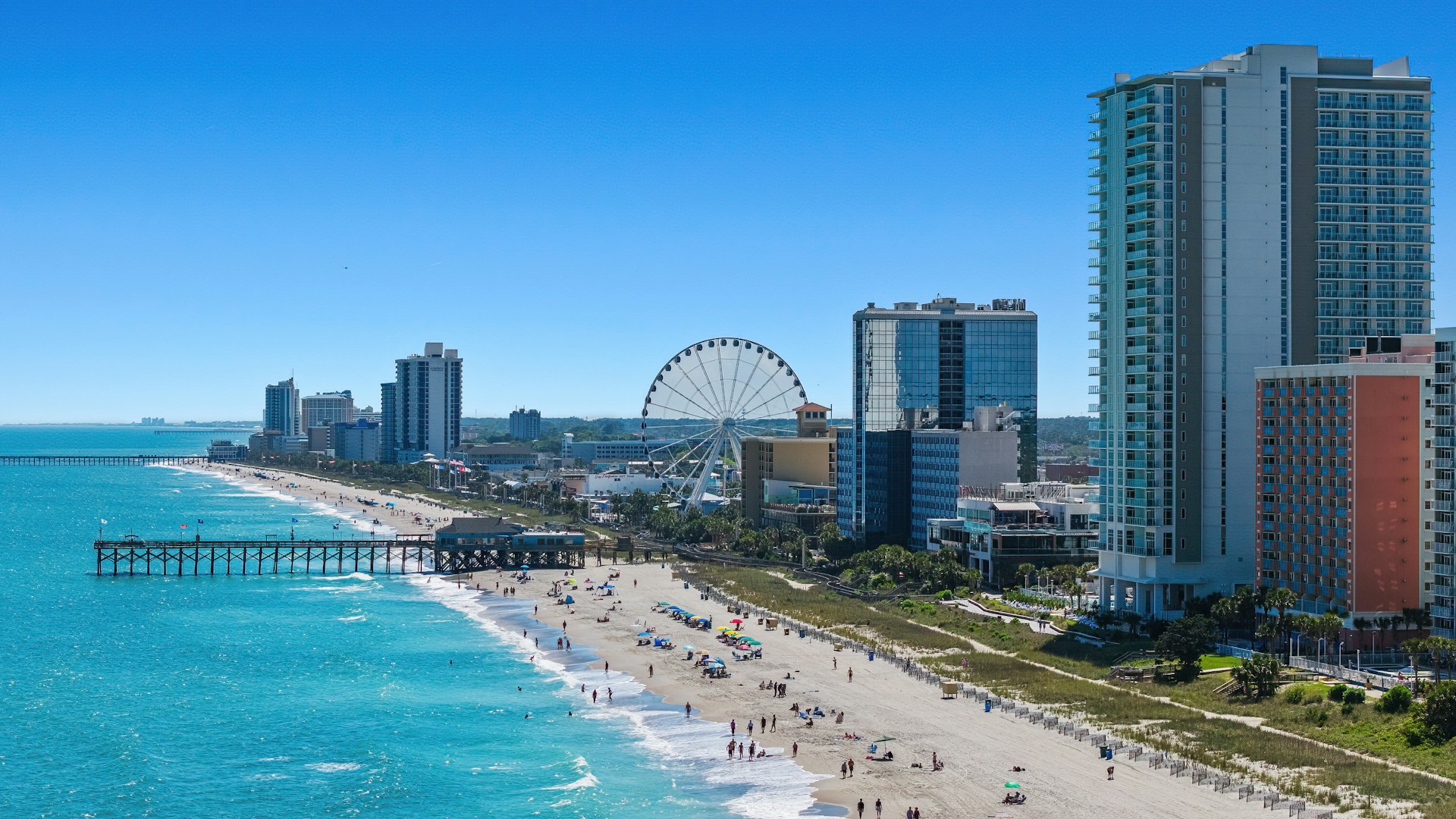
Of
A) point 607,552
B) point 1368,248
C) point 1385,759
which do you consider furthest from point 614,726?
point 607,552

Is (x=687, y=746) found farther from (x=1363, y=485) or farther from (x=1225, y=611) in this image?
(x=1363, y=485)

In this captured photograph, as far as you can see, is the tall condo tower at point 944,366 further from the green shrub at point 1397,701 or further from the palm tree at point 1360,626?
the green shrub at point 1397,701

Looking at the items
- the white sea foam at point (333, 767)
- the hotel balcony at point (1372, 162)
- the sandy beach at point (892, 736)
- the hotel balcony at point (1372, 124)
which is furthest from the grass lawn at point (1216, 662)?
the white sea foam at point (333, 767)

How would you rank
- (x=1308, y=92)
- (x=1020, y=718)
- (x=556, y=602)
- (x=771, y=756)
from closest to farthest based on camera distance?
1. (x=771, y=756)
2. (x=1020, y=718)
3. (x=1308, y=92)
4. (x=556, y=602)

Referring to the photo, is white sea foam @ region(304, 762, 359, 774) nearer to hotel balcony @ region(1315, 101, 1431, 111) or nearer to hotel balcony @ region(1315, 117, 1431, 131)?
hotel balcony @ region(1315, 117, 1431, 131)

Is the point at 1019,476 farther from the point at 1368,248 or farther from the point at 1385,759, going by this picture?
the point at 1385,759

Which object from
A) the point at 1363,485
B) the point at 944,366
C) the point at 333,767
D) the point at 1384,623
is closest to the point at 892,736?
the point at 333,767
